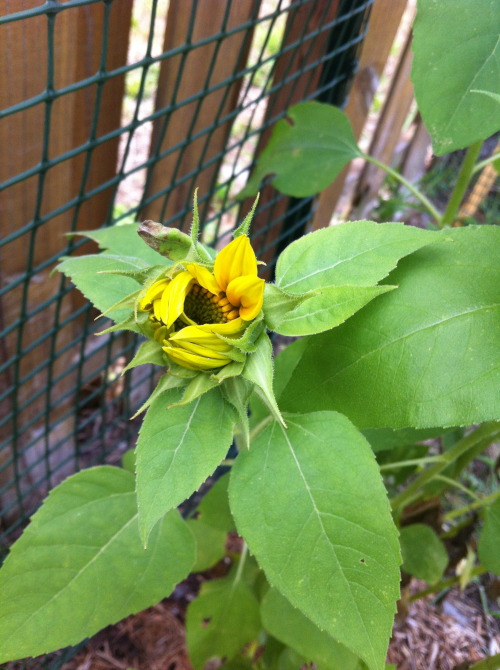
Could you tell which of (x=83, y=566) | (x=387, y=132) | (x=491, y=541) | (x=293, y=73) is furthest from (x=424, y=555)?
(x=387, y=132)

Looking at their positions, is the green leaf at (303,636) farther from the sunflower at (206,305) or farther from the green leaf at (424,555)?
the sunflower at (206,305)

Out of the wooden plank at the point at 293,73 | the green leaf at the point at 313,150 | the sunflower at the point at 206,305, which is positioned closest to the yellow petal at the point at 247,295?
the sunflower at the point at 206,305

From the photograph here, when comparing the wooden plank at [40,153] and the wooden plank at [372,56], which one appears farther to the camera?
the wooden plank at [372,56]

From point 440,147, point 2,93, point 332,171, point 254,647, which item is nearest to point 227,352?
point 440,147

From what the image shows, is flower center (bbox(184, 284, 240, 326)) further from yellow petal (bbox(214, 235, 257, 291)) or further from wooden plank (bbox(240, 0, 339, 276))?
wooden plank (bbox(240, 0, 339, 276))

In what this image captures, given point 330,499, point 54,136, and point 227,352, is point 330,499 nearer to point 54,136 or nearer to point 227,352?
point 227,352
